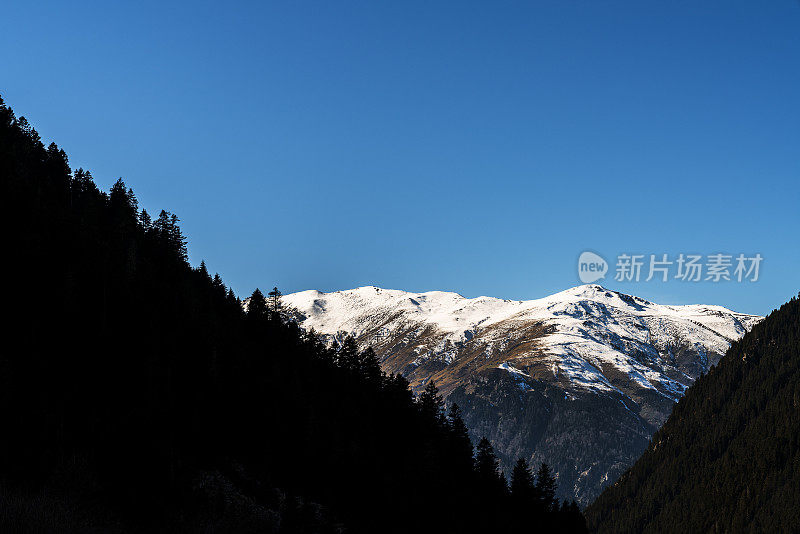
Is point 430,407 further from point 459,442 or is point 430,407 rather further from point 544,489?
point 544,489

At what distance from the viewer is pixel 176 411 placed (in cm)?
7056

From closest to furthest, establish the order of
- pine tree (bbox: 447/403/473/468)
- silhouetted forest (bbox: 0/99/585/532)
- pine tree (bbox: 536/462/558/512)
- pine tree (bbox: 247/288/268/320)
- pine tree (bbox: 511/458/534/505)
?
silhouetted forest (bbox: 0/99/585/532), pine tree (bbox: 447/403/473/468), pine tree (bbox: 511/458/534/505), pine tree (bbox: 536/462/558/512), pine tree (bbox: 247/288/268/320)

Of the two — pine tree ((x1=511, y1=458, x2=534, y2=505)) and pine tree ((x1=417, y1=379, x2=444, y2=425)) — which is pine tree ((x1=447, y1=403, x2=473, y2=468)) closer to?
pine tree ((x1=417, y1=379, x2=444, y2=425))

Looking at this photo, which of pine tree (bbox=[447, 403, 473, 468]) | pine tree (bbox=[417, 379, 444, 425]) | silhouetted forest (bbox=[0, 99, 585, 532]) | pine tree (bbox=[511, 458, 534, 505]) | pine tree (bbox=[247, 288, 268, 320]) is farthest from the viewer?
pine tree (bbox=[247, 288, 268, 320])

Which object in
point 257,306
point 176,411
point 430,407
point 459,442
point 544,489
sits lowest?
point 544,489

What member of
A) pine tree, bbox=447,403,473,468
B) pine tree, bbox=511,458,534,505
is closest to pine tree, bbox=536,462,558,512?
pine tree, bbox=511,458,534,505

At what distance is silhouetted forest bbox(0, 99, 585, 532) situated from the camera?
53156mm

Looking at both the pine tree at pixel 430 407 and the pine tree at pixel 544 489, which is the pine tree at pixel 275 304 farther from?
the pine tree at pixel 544 489

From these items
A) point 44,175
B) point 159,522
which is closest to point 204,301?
point 44,175

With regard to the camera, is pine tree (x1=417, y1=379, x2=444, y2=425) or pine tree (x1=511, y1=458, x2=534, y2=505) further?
pine tree (x1=511, y1=458, x2=534, y2=505)

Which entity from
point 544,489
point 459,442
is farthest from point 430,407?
point 544,489

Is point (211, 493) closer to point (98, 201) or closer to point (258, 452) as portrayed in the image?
point (258, 452)

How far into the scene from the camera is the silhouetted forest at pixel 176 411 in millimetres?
53156

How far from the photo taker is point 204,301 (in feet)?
358
